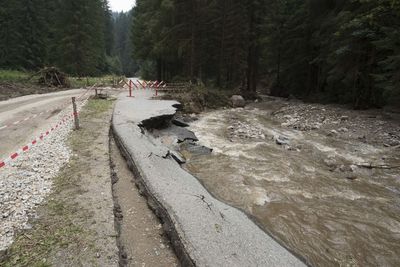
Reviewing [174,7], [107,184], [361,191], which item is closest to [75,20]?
[174,7]

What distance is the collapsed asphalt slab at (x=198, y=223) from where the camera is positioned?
413cm

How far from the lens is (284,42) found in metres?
29.8

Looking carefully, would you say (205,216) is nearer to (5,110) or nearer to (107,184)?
(107,184)

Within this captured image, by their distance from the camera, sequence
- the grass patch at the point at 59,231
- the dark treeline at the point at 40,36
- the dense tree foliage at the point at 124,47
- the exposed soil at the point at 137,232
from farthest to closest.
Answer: the dense tree foliage at the point at 124,47, the dark treeline at the point at 40,36, the exposed soil at the point at 137,232, the grass patch at the point at 59,231

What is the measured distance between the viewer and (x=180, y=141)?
39.8ft

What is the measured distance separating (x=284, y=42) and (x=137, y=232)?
2900cm

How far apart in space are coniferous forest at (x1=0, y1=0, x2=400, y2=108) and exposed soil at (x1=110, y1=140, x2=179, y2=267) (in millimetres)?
9659

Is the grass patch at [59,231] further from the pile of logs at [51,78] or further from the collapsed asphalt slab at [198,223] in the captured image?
the pile of logs at [51,78]

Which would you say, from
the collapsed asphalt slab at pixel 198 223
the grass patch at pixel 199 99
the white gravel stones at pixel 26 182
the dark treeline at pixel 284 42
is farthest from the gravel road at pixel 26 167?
the dark treeline at pixel 284 42

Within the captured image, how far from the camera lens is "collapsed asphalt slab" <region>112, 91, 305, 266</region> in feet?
13.5

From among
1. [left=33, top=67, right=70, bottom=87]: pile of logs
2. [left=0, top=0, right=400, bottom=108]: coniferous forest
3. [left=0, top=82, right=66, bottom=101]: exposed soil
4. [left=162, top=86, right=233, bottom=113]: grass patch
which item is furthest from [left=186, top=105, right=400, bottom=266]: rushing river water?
[left=33, top=67, right=70, bottom=87]: pile of logs

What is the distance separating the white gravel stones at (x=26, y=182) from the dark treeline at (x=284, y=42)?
1496 cm

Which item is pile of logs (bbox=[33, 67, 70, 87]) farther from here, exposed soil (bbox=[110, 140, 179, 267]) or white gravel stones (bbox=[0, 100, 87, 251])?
exposed soil (bbox=[110, 140, 179, 267])

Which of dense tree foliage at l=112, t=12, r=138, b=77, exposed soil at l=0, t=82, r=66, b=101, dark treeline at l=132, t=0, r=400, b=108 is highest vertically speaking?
dense tree foliage at l=112, t=12, r=138, b=77
